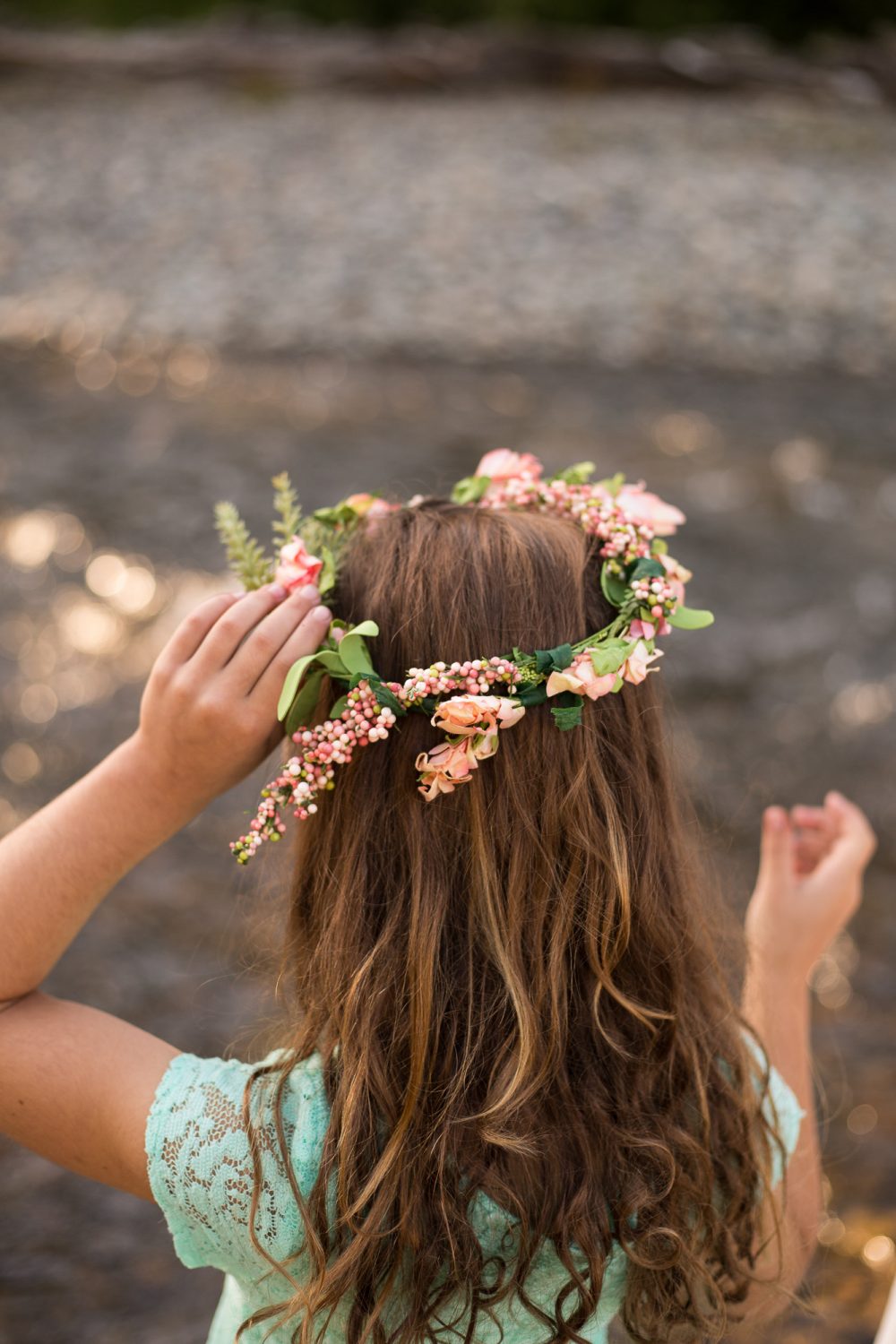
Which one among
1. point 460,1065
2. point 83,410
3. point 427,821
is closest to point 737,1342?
point 460,1065

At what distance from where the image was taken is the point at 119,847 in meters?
1.29

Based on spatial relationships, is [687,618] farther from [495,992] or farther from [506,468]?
[495,992]

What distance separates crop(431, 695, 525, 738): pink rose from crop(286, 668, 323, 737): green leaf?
13cm

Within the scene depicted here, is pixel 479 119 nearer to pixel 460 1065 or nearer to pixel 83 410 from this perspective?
pixel 83 410

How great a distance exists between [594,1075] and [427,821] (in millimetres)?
340

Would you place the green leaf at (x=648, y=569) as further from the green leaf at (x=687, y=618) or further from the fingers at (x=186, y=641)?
the fingers at (x=186, y=641)

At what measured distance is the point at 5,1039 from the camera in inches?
→ 49.3

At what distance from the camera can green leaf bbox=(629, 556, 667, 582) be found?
1310 mm

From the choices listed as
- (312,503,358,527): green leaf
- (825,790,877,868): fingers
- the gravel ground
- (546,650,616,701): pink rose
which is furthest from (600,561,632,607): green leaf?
the gravel ground

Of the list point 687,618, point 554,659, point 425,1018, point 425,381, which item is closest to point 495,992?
point 425,1018

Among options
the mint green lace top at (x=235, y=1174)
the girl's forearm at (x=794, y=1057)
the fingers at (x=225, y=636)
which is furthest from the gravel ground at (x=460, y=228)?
the mint green lace top at (x=235, y=1174)

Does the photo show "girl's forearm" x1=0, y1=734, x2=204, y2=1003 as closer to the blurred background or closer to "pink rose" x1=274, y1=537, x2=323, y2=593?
the blurred background

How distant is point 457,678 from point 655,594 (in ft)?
0.81

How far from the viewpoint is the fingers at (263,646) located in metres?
1.19
